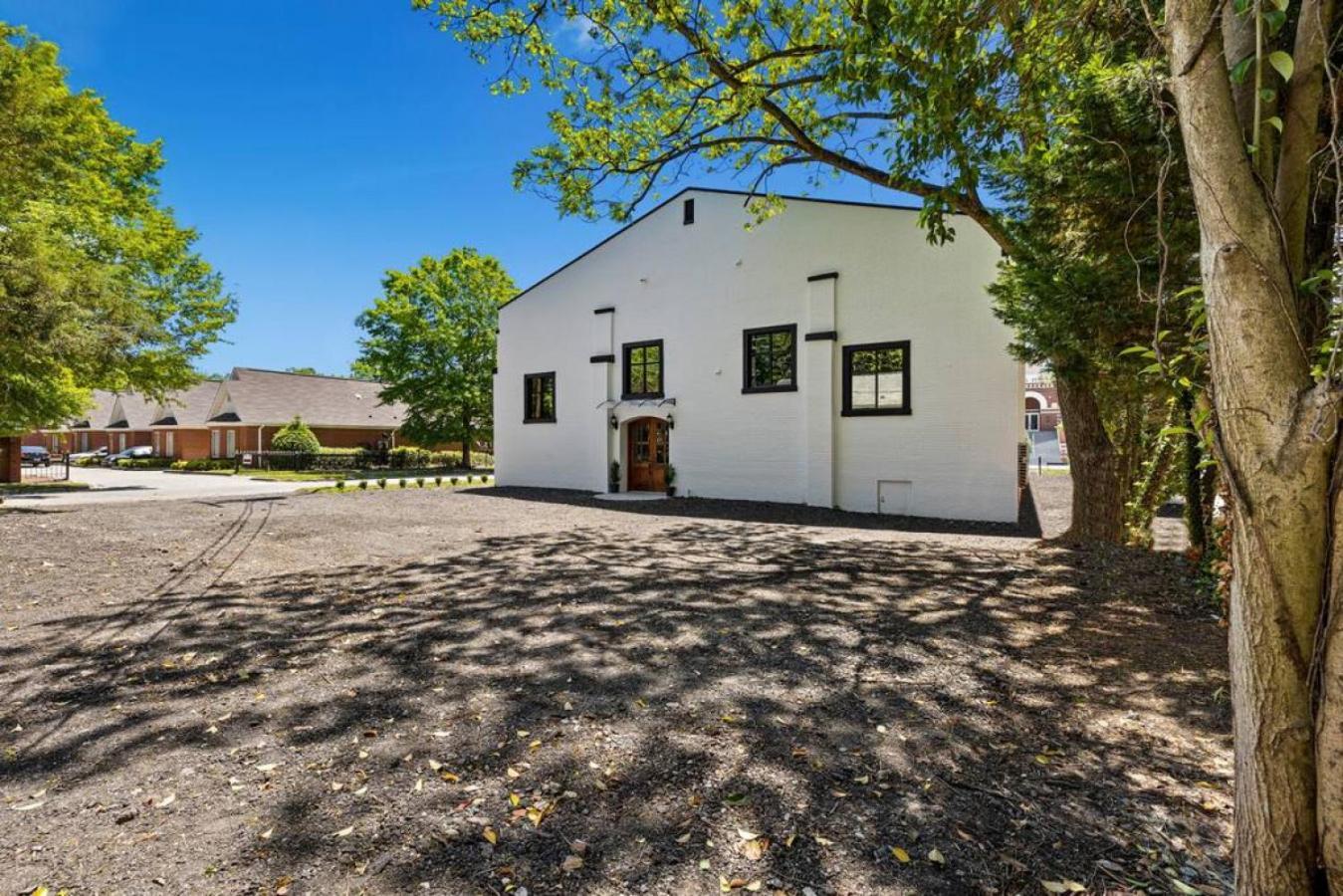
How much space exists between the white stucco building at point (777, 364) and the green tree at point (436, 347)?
10.8 m

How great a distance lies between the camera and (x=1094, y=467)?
793cm

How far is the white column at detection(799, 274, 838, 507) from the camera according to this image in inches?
521

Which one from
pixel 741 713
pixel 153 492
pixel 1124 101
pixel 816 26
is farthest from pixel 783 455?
pixel 153 492

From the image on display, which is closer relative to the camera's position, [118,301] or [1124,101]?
[1124,101]

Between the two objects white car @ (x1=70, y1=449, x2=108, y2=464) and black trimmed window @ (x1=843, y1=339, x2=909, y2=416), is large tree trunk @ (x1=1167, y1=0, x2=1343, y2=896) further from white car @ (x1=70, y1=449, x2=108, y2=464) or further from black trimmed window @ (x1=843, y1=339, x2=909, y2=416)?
white car @ (x1=70, y1=449, x2=108, y2=464)

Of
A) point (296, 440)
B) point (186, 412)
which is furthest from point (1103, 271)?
point (186, 412)

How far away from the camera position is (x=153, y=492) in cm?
1800

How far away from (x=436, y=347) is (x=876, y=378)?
21.9 m

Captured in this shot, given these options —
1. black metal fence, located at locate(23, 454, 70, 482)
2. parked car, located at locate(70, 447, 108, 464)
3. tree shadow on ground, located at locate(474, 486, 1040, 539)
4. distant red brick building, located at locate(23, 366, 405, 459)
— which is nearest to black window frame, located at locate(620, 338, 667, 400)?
tree shadow on ground, located at locate(474, 486, 1040, 539)

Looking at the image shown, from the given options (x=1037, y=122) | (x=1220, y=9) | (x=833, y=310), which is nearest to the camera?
(x=1220, y=9)

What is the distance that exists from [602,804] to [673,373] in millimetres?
13522

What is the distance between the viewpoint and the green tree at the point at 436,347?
2822cm

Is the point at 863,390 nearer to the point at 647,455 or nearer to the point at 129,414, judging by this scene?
the point at 647,455

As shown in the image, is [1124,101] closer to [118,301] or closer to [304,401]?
[118,301]
